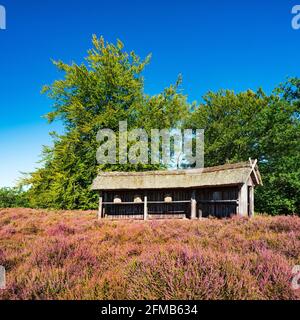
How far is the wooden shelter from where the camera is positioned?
17125mm

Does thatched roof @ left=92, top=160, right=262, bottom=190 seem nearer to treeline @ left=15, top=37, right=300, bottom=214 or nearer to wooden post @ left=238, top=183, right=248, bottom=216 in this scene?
wooden post @ left=238, top=183, right=248, bottom=216

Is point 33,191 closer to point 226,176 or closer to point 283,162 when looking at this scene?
point 226,176

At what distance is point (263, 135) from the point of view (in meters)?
31.3

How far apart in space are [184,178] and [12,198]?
27.9 m

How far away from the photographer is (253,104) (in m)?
35.1

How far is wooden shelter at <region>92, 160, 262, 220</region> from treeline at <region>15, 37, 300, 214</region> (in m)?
8.11

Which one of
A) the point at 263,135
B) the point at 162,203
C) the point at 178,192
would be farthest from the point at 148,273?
the point at 263,135

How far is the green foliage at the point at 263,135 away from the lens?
25.9 m

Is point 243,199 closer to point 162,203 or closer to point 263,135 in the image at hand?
point 162,203

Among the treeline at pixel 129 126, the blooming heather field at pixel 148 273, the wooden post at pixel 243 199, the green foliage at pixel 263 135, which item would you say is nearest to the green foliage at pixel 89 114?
the treeline at pixel 129 126

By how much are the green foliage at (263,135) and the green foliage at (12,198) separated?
84.4 ft

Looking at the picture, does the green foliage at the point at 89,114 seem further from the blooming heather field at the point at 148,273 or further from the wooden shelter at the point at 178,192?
the blooming heather field at the point at 148,273

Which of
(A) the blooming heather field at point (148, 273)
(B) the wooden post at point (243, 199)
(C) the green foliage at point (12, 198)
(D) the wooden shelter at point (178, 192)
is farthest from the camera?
(C) the green foliage at point (12, 198)
